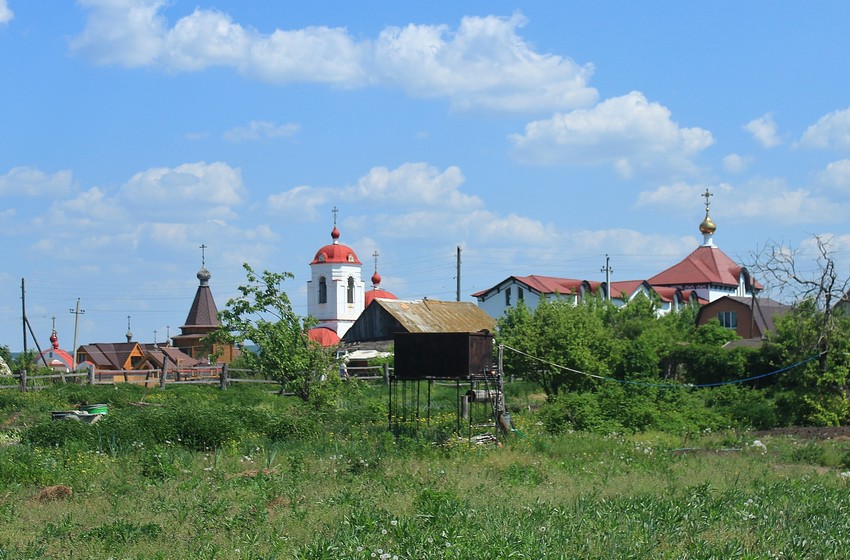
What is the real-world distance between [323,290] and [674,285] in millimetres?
32122

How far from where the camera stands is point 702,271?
89.0 metres

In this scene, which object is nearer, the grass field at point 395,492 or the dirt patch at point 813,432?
the grass field at point 395,492

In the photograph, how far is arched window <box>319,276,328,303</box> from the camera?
9419 centimetres

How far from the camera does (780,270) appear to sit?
94.3 feet

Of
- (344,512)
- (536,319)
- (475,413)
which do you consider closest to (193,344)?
(536,319)

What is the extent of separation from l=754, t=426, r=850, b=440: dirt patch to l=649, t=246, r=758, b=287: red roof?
65.3 m

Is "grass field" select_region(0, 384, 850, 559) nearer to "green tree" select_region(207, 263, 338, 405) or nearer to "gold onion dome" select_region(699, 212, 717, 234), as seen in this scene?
"green tree" select_region(207, 263, 338, 405)

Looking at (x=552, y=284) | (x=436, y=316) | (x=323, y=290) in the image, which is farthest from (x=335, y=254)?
(x=436, y=316)

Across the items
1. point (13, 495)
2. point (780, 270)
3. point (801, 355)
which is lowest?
point (13, 495)

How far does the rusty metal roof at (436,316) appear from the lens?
177 ft

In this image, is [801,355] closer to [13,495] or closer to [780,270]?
[780,270]

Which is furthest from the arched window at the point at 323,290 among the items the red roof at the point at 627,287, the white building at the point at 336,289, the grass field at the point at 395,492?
the grass field at the point at 395,492

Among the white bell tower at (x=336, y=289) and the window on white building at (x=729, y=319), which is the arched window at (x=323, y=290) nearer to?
the white bell tower at (x=336, y=289)

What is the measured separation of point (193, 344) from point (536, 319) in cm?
5098
